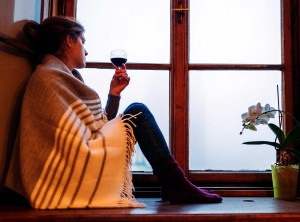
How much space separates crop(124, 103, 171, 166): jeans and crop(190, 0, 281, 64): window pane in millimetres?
599

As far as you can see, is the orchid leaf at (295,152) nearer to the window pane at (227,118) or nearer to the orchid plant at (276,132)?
the orchid plant at (276,132)

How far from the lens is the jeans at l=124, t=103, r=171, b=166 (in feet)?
4.64

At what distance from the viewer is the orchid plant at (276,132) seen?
5.43 ft

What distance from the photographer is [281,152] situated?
1.66 m

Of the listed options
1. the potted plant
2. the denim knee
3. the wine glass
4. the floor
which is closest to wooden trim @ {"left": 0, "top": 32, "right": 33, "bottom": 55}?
the wine glass

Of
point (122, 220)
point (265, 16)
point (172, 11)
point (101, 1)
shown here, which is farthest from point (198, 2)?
point (122, 220)

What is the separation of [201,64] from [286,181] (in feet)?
2.13

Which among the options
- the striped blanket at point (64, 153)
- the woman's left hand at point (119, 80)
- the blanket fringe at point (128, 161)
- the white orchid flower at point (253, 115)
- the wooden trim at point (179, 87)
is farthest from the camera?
the wooden trim at point (179, 87)

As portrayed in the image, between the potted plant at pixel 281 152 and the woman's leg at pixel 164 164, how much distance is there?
0.35m

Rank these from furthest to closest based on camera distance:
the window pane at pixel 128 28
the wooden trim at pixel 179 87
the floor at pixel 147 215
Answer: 1. the window pane at pixel 128 28
2. the wooden trim at pixel 179 87
3. the floor at pixel 147 215

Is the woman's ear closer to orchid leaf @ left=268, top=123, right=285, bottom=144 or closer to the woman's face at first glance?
the woman's face

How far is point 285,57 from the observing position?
1.86 metres

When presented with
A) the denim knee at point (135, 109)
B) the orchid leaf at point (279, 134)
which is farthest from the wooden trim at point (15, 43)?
the orchid leaf at point (279, 134)

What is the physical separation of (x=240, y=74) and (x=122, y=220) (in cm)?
107
